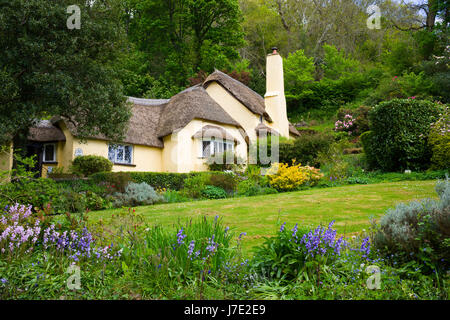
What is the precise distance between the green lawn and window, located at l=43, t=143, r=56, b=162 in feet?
39.7

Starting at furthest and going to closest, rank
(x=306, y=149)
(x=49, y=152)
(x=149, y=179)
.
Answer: (x=49, y=152) → (x=306, y=149) → (x=149, y=179)

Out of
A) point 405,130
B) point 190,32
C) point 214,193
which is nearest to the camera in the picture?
point 405,130

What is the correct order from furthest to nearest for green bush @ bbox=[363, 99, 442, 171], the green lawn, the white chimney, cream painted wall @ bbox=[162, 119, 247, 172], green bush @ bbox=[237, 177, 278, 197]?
1. the white chimney
2. cream painted wall @ bbox=[162, 119, 247, 172]
3. green bush @ bbox=[237, 177, 278, 197]
4. green bush @ bbox=[363, 99, 442, 171]
5. the green lawn

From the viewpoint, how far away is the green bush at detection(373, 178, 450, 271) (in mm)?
4090

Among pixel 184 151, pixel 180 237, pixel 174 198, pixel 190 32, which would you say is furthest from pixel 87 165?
pixel 190 32

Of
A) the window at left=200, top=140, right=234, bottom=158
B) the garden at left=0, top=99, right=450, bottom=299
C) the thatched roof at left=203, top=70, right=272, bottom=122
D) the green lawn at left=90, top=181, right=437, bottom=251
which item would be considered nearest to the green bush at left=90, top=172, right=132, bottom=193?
the green lawn at left=90, top=181, right=437, bottom=251

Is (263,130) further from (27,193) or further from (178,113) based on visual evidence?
(27,193)

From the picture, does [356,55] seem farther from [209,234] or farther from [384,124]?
[209,234]

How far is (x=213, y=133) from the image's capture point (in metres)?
22.7

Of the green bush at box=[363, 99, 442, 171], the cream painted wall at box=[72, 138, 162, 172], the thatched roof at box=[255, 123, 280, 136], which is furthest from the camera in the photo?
the thatched roof at box=[255, 123, 280, 136]

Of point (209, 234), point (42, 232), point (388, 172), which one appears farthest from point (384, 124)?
point (42, 232)

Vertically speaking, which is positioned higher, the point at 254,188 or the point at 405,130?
the point at 405,130

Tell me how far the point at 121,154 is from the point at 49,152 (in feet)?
13.0

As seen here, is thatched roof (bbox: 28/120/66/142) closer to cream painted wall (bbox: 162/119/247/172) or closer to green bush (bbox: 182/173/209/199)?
cream painted wall (bbox: 162/119/247/172)
